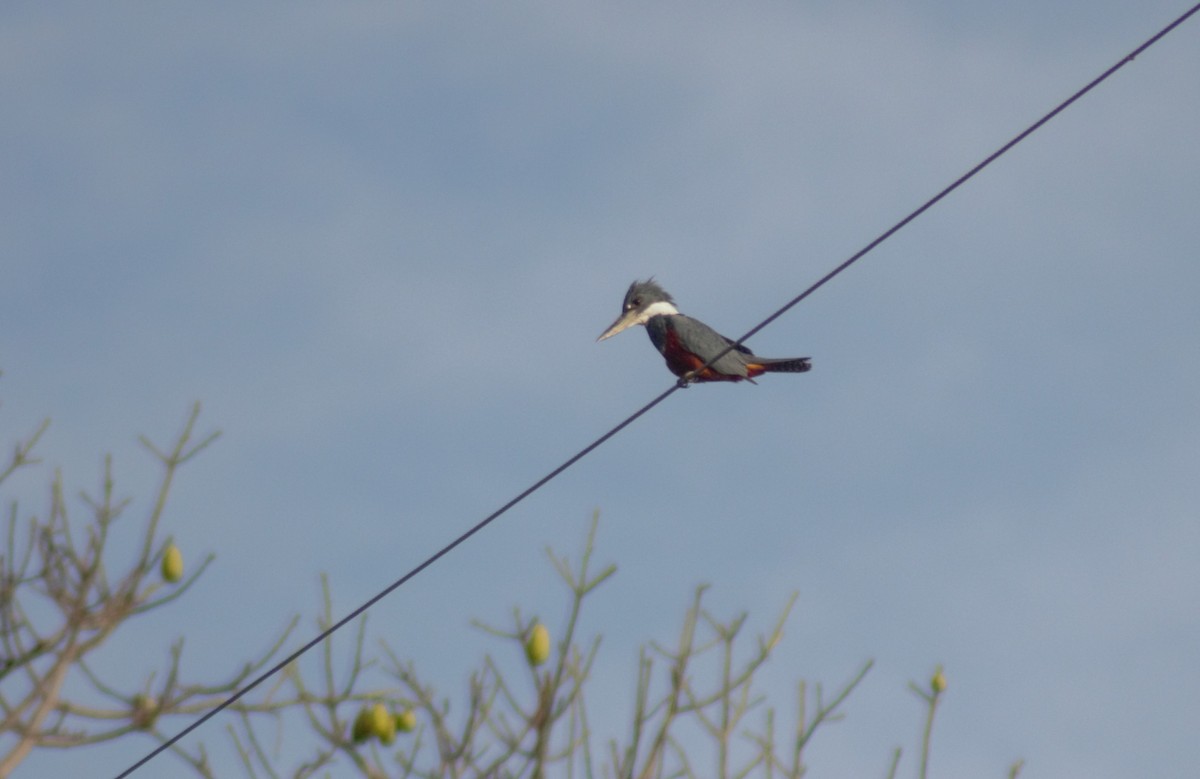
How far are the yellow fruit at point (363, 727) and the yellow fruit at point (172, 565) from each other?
32.5 inches

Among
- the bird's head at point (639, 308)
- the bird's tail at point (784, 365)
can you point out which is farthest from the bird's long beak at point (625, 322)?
the bird's tail at point (784, 365)

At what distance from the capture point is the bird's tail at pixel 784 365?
973cm

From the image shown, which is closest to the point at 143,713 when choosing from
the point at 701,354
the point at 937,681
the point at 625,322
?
the point at 937,681

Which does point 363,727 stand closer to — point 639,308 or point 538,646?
point 538,646

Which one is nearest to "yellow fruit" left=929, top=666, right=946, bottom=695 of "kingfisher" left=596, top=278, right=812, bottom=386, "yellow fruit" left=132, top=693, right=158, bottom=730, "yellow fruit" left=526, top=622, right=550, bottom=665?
"yellow fruit" left=526, top=622, right=550, bottom=665

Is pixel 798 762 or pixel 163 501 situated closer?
pixel 798 762

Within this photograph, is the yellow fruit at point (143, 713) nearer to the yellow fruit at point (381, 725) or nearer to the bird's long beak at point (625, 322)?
the yellow fruit at point (381, 725)

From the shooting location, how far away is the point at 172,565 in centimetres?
386

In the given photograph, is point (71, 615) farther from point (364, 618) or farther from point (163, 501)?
point (364, 618)

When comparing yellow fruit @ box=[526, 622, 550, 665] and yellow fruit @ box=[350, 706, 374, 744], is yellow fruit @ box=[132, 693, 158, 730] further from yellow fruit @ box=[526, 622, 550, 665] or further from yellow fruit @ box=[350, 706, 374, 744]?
yellow fruit @ box=[526, 622, 550, 665]

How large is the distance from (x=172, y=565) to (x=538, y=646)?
4.15 feet

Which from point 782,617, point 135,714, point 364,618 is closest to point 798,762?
point 782,617

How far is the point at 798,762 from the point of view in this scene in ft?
11.1

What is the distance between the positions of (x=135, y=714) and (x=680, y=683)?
4.91 ft
